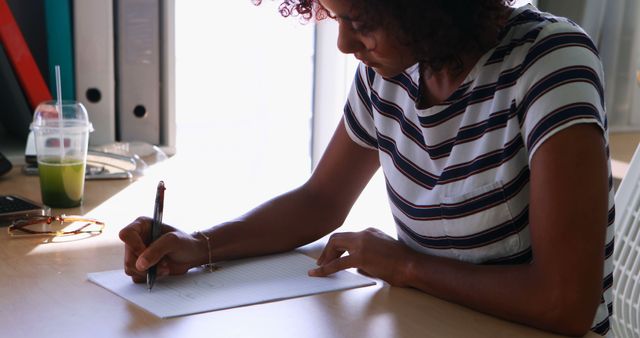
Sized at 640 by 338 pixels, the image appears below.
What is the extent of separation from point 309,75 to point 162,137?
35.8 inches

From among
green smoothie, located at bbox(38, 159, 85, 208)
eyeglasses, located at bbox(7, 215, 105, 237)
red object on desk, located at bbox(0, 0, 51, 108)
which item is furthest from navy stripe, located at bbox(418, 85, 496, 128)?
red object on desk, located at bbox(0, 0, 51, 108)

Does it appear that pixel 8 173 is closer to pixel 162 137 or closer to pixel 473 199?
pixel 162 137

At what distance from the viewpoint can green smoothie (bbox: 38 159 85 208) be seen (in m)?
1.48

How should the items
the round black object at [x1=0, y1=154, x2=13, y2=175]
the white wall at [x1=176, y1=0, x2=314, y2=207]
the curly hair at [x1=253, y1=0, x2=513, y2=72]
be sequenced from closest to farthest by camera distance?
the curly hair at [x1=253, y1=0, x2=513, y2=72]
the round black object at [x1=0, y1=154, x2=13, y2=175]
the white wall at [x1=176, y1=0, x2=314, y2=207]

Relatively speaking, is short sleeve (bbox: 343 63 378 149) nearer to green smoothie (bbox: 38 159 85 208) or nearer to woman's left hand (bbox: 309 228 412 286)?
woman's left hand (bbox: 309 228 412 286)

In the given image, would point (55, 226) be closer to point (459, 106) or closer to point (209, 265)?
point (209, 265)

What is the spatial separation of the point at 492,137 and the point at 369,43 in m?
0.19

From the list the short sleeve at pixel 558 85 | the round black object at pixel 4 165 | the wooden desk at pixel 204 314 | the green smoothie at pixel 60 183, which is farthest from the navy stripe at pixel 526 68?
the round black object at pixel 4 165

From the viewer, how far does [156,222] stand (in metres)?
1.13

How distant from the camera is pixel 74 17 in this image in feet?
6.18

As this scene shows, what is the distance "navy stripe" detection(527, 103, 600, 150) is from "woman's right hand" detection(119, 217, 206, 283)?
18.9 inches

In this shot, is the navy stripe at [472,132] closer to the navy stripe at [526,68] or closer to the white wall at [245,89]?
the navy stripe at [526,68]

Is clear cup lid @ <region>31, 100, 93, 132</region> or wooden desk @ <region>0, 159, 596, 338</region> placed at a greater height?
clear cup lid @ <region>31, 100, 93, 132</region>

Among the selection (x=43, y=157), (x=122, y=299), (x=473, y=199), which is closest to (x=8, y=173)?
(x=43, y=157)
